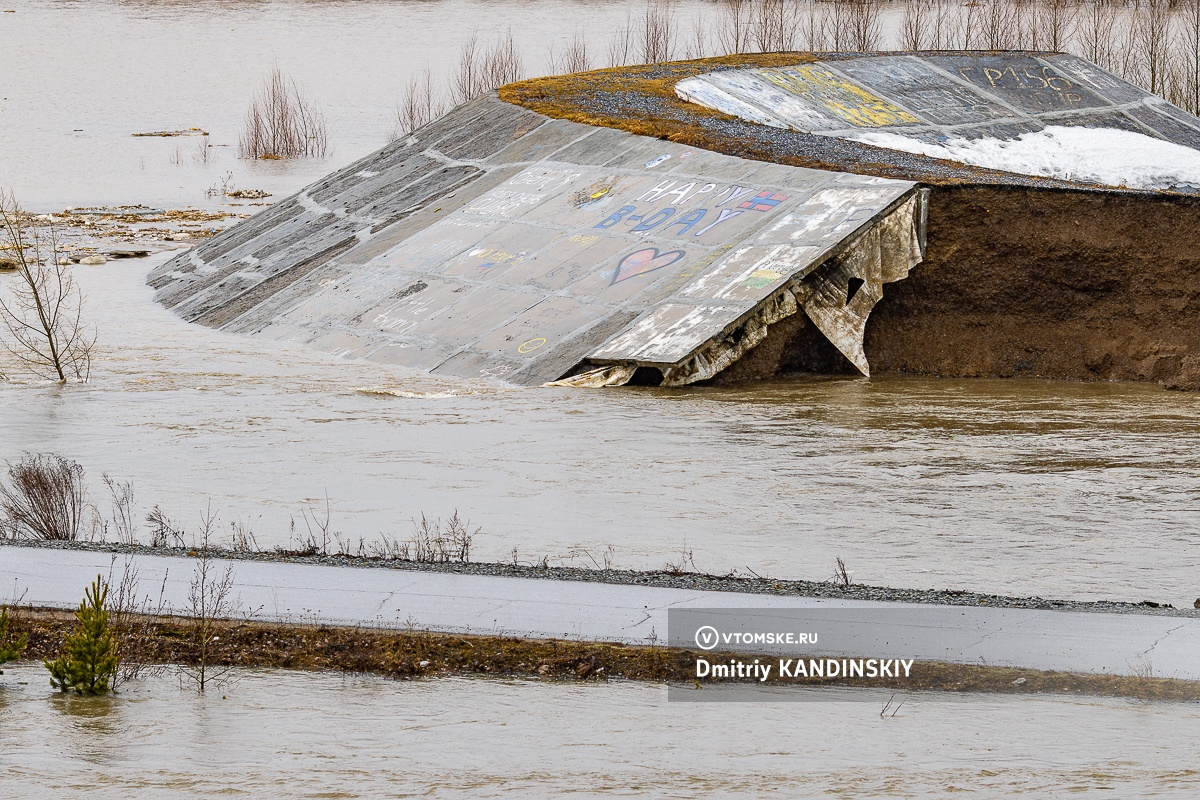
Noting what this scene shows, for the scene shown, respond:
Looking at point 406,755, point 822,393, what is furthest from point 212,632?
point 822,393

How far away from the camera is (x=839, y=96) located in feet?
109

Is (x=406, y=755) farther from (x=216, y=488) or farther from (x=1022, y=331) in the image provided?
(x=1022, y=331)

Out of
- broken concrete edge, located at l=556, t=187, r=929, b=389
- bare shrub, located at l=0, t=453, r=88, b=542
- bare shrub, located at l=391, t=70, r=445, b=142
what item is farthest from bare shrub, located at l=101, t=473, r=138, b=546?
bare shrub, located at l=391, t=70, r=445, b=142

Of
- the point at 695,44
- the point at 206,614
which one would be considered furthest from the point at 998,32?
the point at 206,614

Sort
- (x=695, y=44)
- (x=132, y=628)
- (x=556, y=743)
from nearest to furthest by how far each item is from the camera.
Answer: (x=556, y=743) < (x=132, y=628) < (x=695, y=44)

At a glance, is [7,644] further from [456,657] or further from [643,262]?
[643,262]

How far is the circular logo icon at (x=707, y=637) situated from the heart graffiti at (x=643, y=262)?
515 inches

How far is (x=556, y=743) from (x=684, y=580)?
2.73m

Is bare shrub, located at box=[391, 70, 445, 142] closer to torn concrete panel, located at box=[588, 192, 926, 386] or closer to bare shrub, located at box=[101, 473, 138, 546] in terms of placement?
torn concrete panel, located at box=[588, 192, 926, 386]

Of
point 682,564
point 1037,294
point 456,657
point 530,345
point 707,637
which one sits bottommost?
point 456,657

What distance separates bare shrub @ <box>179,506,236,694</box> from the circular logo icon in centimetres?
313

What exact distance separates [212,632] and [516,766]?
9.41 feet

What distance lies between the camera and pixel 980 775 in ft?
27.1

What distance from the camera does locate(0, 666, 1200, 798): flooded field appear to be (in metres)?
8.23
